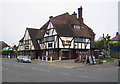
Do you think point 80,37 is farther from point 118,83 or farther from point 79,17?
point 118,83

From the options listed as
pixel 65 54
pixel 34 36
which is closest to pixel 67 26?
pixel 65 54

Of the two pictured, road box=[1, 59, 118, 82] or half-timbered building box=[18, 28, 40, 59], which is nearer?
road box=[1, 59, 118, 82]

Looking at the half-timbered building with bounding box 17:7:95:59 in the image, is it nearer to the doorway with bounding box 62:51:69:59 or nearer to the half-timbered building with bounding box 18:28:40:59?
the doorway with bounding box 62:51:69:59

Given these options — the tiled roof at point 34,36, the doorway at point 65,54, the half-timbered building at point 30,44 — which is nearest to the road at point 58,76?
the doorway at point 65,54

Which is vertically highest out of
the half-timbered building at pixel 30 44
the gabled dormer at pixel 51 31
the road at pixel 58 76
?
the gabled dormer at pixel 51 31

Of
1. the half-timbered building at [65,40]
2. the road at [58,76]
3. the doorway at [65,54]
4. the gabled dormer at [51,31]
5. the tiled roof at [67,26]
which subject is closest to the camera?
the road at [58,76]

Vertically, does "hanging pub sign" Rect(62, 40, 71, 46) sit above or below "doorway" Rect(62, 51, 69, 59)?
above

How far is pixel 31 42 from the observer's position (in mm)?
50656

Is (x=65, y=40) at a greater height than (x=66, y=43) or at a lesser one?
greater

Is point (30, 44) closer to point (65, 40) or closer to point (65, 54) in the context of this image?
point (65, 54)

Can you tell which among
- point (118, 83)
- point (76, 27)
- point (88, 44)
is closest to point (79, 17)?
point (76, 27)

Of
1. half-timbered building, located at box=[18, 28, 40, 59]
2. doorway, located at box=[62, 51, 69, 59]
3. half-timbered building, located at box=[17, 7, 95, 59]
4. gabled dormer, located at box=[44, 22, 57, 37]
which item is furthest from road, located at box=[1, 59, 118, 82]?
half-timbered building, located at box=[18, 28, 40, 59]

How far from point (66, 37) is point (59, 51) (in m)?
3.98

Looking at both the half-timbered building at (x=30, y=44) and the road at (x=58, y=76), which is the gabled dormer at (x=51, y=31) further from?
the road at (x=58, y=76)
